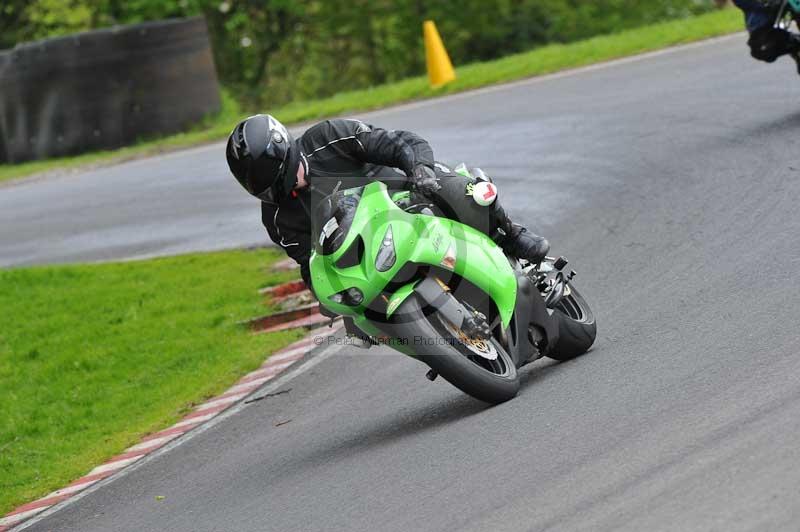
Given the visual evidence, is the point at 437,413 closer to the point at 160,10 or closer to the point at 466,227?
the point at 466,227

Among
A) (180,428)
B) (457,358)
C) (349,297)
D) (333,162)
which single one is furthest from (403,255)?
(180,428)

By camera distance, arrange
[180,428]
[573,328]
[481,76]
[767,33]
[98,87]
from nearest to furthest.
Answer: [573,328]
[180,428]
[767,33]
[481,76]
[98,87]

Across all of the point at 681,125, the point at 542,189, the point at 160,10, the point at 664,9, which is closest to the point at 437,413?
the point at 542,189

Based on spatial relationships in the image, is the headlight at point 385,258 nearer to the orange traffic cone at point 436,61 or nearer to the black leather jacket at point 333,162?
the black leather jacket at point 333,162

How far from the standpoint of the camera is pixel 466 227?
22.9 feet

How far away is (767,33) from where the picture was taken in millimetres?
12398

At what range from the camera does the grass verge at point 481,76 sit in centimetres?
2045

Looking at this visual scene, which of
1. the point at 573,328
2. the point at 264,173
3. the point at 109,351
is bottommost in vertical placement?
the point at 109,351

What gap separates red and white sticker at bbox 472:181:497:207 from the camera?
7.03 m

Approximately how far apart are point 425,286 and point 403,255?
0.60ft

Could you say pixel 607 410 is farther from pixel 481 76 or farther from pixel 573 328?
pixel 481 76

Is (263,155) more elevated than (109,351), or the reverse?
(263,155)

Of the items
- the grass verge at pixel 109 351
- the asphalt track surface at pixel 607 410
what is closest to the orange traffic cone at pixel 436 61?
the asphalt track surface at pixel 607 410

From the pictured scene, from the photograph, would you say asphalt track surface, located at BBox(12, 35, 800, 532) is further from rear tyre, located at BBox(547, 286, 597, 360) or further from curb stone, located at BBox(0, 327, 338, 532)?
curb stone, located at BBox(0, 327, 338, 532)
